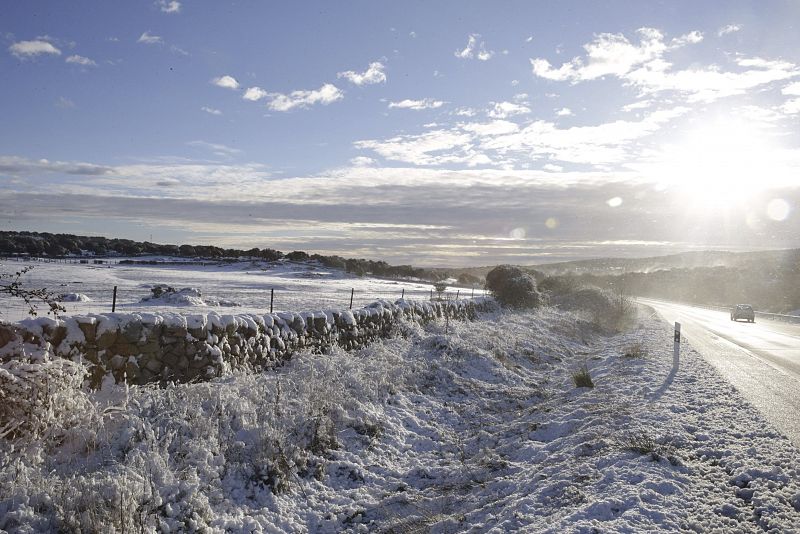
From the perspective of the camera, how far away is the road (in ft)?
32.1

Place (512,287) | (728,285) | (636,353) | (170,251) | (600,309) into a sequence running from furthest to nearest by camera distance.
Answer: (728,285) < (170,251) < (600,309) < (512,287) < (636,353)

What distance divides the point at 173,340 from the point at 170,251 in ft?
255

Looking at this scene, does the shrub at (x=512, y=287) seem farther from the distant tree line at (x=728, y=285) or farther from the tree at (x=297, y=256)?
the tree at (x=297, y=256)

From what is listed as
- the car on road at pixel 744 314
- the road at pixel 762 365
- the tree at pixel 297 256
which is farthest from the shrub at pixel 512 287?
the tree at pixel 297 256

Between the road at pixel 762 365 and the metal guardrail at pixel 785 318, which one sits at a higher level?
the road at pixel 762 365

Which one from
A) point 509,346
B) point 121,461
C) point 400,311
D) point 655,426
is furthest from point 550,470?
point 509,346

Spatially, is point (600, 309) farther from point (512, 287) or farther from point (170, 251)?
point (170, 251)

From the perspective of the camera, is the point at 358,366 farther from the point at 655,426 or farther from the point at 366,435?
the point at 655,426

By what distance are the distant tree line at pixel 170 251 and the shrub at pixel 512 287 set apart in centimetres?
3441

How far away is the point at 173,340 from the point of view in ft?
28.7

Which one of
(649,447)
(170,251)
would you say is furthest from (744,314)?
(170,251)

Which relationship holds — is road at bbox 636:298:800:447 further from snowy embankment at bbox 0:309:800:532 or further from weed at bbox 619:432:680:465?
weed at bbox 619:432:680:465

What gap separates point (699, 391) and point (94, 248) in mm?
79216

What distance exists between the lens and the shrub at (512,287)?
1245 inches
